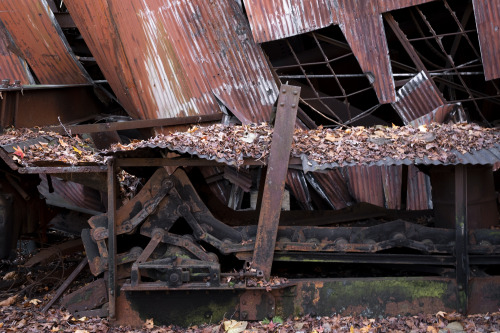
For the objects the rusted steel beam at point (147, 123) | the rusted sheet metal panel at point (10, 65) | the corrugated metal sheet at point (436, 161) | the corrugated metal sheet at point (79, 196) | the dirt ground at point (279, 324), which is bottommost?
the dirt ground at point (279, 324)

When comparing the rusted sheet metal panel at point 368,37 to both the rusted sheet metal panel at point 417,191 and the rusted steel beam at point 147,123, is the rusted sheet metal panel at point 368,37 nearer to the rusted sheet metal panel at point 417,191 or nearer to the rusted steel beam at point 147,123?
the rusted sheet metal panel at point 417,191

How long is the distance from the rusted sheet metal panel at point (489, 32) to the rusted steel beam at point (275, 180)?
429 cm

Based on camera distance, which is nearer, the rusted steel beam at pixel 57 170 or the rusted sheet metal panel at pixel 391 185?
the rusted steel beam at pixel 57 170

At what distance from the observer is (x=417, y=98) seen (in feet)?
30.0

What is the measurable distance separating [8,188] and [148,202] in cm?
258

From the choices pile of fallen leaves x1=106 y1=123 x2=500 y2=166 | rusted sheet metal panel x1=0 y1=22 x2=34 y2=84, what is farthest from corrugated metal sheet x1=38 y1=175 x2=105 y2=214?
pile of fallen leaves x1=106 y1=123 x2=500 y2=166

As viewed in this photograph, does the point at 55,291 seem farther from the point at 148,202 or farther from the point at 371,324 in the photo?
the point at 371,324

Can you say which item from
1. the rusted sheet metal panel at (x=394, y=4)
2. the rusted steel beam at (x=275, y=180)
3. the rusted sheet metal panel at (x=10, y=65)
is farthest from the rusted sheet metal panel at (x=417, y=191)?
the rusted sheet metal panel at (x=10, y=65)

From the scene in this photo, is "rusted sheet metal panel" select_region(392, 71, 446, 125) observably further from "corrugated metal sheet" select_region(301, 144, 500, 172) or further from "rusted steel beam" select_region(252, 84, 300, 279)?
"rusted steel beam" select_region(252, 84, 300, 279)

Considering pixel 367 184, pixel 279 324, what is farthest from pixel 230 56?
pixel 279 324

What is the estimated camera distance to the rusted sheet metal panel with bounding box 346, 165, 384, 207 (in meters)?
9.40

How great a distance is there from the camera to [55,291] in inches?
289

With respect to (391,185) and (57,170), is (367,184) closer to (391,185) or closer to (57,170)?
(391,185)

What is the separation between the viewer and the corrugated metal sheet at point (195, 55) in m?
9.41
